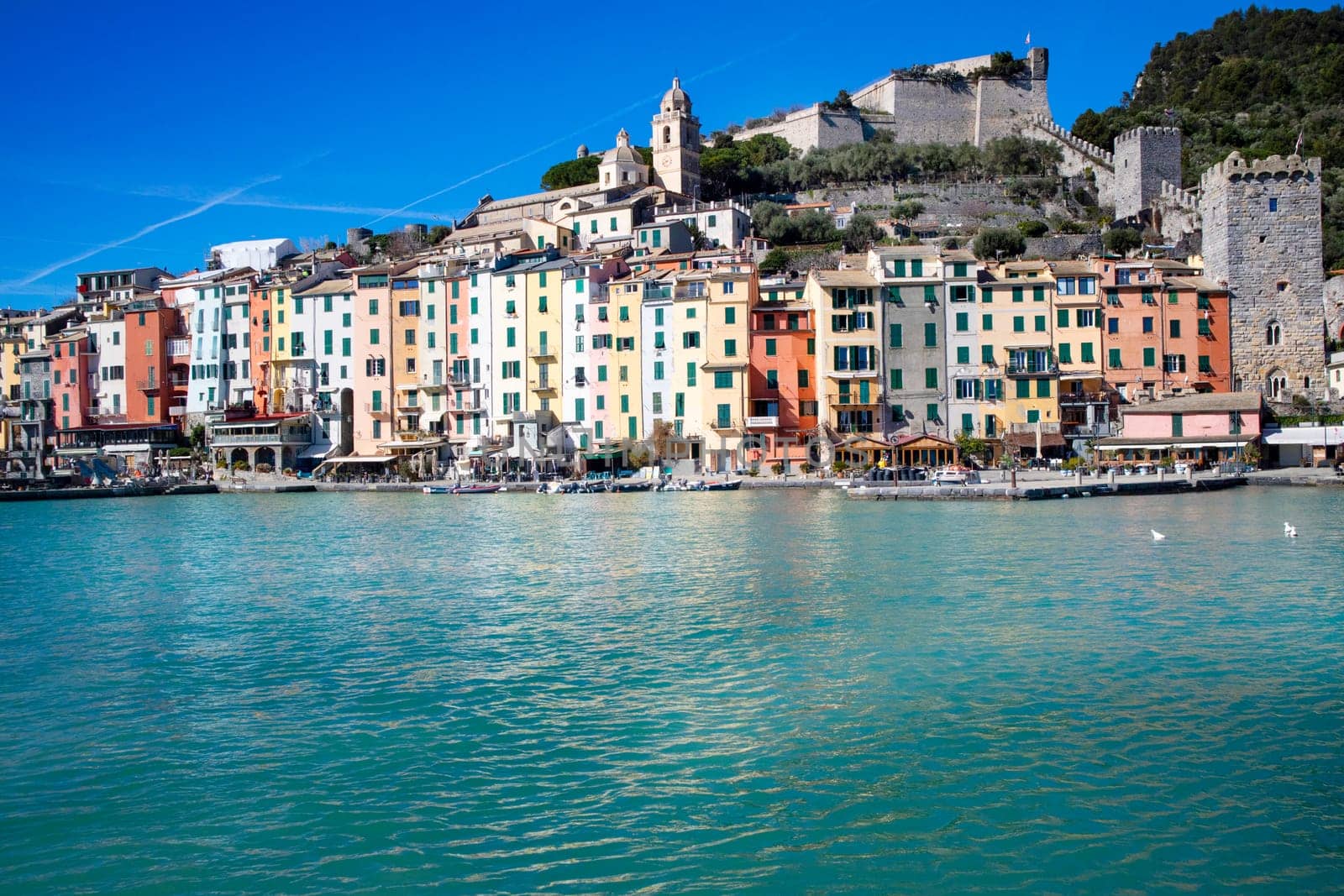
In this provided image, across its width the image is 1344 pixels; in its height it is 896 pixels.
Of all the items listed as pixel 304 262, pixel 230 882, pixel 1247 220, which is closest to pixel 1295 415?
pixel 1247 220

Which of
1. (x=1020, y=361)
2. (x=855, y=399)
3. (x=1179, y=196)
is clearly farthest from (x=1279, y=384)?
(x=1179, y=196)

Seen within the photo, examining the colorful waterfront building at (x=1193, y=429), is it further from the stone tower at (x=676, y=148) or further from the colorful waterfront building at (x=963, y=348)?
the stone tower at (x=676, y=148)

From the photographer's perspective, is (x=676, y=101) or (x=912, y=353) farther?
(x=676, y=101)

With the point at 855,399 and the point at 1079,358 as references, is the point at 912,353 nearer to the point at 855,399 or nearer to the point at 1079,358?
the point at 855,399

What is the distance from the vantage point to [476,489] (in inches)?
2062

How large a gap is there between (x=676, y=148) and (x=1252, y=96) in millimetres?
44473

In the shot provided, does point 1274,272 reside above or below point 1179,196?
below

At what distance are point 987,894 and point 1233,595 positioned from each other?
1350 cm

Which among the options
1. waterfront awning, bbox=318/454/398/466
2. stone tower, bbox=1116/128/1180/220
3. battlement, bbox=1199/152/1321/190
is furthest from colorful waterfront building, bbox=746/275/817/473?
stone tower, bbox=1116/128/1180/220

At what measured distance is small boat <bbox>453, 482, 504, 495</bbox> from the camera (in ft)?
172

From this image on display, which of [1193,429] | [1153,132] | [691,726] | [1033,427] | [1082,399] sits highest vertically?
[1153,132]

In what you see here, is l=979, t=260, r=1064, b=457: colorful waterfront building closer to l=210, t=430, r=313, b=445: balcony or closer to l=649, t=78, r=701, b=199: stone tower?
l=210, t=430, r=313, b=445: balcony

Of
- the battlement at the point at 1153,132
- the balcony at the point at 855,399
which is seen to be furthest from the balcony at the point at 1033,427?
the battlement at the point at 1153,132

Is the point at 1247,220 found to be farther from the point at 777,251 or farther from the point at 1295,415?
the point at 777,251
